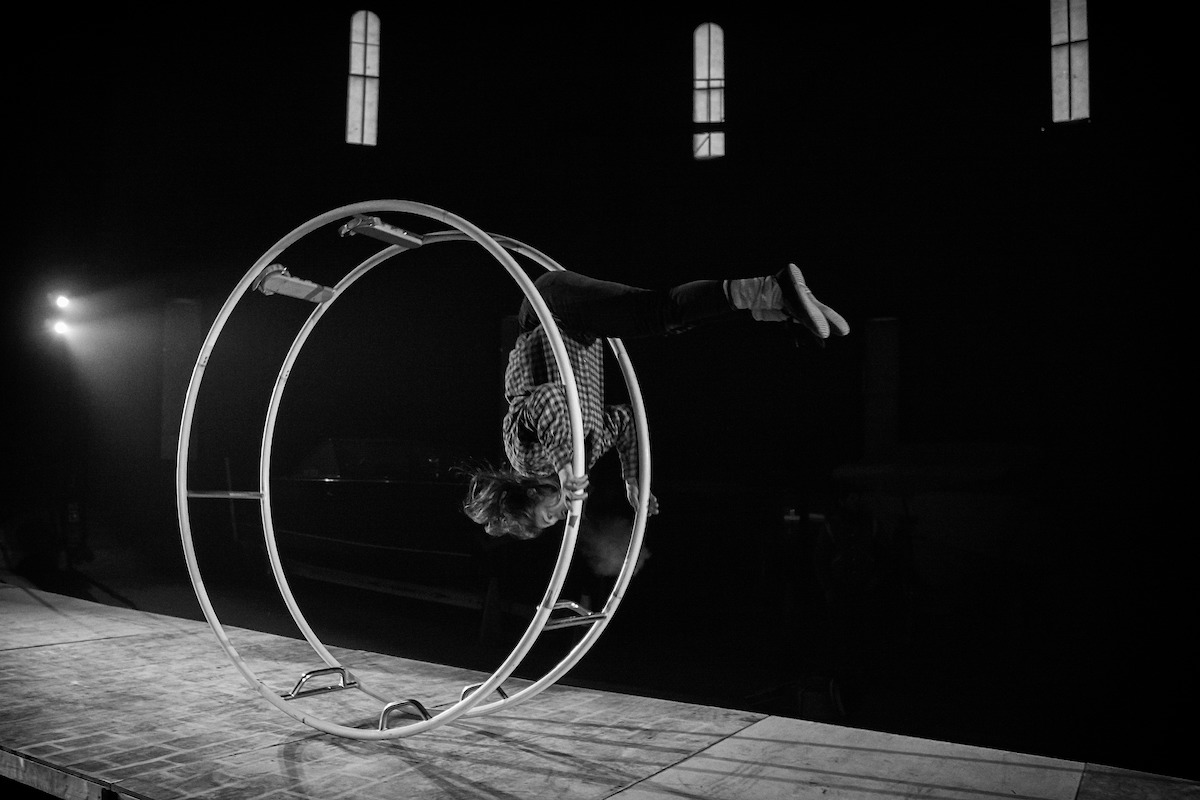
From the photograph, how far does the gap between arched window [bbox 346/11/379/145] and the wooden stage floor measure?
4051 mm

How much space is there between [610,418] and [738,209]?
59.2 inches

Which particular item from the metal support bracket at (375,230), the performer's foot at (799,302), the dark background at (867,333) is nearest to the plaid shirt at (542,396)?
the metal support bracket at (375,230)

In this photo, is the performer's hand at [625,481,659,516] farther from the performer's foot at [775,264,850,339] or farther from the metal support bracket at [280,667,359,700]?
the metal support bracket at [280,667,359,700]

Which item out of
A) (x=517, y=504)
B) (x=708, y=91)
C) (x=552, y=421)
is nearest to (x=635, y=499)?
(x=517, y=504)

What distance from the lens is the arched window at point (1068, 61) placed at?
369cm

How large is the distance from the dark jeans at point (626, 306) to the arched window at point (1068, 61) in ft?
6.94

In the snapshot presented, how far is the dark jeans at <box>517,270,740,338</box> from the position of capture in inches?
104

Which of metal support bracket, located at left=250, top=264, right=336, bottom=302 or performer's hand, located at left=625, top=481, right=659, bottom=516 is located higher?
metal support bracket, located at left=250, top=264, right=336, bottom=302

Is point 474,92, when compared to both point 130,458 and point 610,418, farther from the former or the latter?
point 130,458

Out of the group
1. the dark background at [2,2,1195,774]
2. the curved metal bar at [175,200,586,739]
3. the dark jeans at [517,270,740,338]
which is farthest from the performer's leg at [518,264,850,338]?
the dark background at [2,2,1195,774]

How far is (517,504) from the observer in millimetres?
3279

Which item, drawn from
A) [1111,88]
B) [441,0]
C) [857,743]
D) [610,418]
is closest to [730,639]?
[857,743]

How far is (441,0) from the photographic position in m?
5.94

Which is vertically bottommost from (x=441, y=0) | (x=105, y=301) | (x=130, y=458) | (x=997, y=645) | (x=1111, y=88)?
(x=997, y=645)
